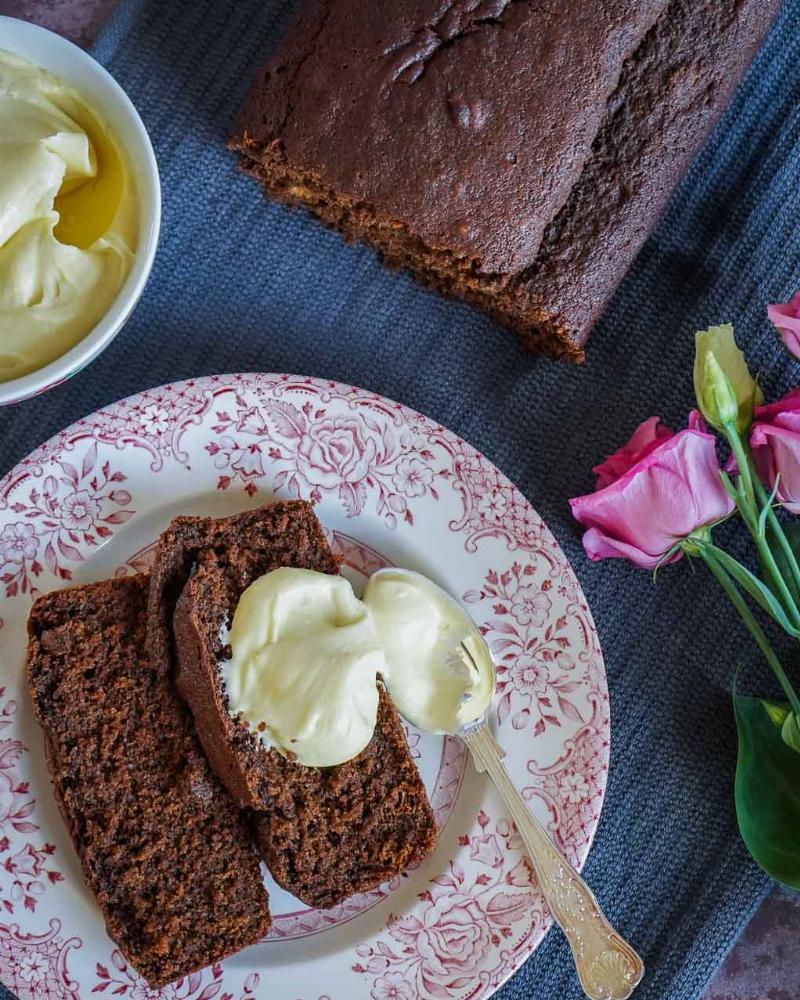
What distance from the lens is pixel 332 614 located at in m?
1.75

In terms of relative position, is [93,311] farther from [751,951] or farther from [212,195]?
[751,951]

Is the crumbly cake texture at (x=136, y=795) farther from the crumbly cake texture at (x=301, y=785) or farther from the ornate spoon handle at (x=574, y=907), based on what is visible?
the ornate spoon handle at (x=574, y=907)

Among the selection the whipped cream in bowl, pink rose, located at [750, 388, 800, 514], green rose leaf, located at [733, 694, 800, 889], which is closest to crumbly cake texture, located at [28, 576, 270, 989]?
the whipped cream in bowl

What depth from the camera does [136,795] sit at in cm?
179

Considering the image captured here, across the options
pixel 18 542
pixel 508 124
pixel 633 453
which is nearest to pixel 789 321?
A: pixel 633 453

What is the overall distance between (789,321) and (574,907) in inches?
42.7

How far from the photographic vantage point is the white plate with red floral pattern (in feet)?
6.05

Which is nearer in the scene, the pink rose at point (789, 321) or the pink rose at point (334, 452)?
the pink rose at point (789, 321)

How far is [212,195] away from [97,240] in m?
0.44

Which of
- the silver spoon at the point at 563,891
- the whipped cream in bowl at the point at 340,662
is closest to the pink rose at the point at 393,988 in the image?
the silver spoon at the point at 563,891

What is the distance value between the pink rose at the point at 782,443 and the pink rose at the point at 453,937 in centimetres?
93

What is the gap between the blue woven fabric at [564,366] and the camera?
2037 millimetres

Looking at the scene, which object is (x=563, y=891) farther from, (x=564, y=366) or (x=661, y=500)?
(x=564, y=366)

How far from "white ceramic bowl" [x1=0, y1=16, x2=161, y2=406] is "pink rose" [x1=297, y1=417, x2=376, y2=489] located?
430 mm
